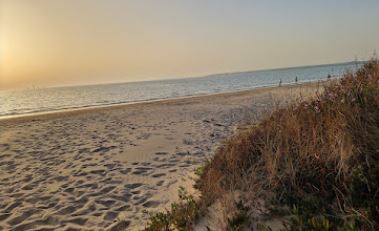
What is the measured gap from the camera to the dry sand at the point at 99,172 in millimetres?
4516

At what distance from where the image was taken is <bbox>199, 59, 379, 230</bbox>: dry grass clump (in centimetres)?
279

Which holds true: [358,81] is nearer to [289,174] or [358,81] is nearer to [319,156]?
[319,156]

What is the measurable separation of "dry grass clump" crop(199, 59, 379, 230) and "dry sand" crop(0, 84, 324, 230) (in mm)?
1268

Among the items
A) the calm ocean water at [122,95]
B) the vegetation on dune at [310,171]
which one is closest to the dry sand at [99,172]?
the vegetation on dune at [310,171]

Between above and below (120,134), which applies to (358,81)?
above

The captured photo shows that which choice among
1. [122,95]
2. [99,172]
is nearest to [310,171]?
[99,172]

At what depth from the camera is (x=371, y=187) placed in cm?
286

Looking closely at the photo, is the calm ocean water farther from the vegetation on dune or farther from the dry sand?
the dry sand

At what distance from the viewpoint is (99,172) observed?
6.47 meters

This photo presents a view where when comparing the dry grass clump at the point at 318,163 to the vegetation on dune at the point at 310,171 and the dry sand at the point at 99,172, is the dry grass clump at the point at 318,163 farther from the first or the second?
the dry sand at the point at 99,172

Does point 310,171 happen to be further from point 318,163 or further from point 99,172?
point 99,172

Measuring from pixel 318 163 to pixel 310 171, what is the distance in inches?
5.1

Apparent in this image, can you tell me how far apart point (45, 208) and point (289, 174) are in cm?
383

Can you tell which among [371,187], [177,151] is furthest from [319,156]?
[177,151]
